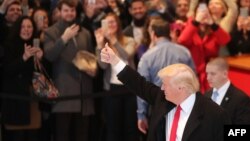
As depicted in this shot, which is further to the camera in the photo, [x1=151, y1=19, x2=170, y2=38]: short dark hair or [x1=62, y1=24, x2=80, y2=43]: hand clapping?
[x1=62, y1=24, x2=80, y2=43]: hand clapping

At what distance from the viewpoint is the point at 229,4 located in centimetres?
765

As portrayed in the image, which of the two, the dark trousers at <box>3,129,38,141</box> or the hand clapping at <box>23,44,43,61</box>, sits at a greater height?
the hand clapping at <box>23,44,43,61</box>

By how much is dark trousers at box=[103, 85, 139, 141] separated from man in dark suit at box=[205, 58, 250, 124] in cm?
147

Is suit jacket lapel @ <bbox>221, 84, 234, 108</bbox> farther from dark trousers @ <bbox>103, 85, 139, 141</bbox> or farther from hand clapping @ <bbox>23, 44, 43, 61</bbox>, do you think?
hand clapping @ <bbox>23, 44, 43, 61</bbox>

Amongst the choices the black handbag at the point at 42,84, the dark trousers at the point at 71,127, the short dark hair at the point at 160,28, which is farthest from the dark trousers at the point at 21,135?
the short dark hair at the point at 160,28

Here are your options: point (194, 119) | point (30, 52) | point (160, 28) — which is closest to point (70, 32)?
point (30, 52)

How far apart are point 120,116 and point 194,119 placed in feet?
8.72

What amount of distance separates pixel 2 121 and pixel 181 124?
3.00 metres

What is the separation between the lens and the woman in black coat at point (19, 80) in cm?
627

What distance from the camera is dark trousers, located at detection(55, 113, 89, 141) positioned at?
6445 mm

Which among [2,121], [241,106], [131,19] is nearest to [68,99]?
[2,121]

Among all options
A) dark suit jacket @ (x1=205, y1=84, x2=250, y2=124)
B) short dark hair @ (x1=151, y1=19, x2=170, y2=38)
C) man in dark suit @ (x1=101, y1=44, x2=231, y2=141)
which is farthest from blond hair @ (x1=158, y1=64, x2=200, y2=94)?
short dark hair @ (x1=151, y1=19, x2=170, y2=38)

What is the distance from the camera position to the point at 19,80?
635 cm

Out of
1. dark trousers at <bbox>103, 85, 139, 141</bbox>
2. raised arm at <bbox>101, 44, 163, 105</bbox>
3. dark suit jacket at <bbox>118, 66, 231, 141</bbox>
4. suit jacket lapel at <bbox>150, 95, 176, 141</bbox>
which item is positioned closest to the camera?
dark suit jacket at <bbox>118, 66, 231, 141</bbox>
